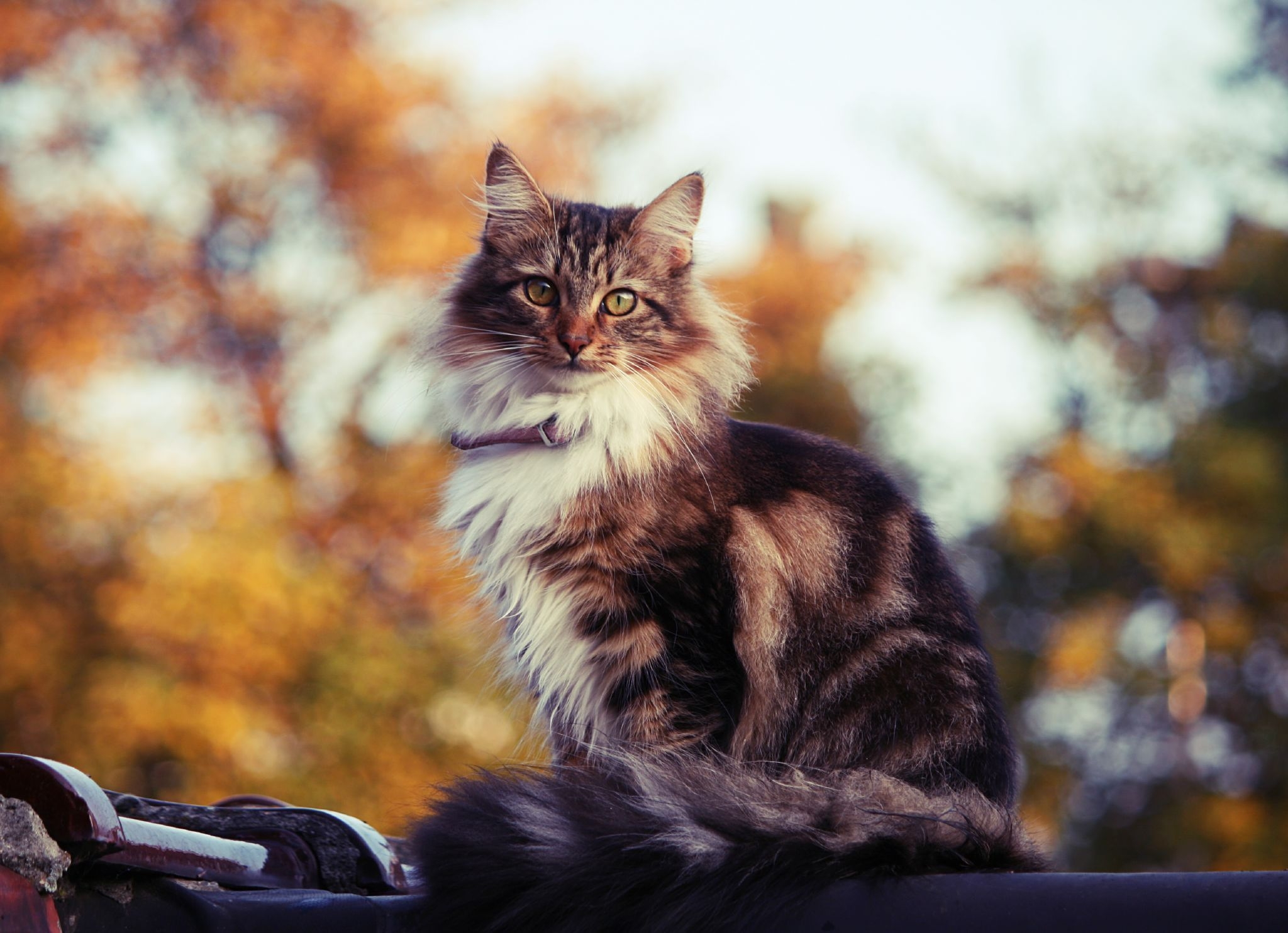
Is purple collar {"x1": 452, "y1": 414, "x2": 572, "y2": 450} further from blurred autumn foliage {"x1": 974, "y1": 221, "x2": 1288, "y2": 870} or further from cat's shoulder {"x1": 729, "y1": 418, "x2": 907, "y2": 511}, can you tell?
blurred autumn foliage {"x1": 974, "y1": 221, "x2": 1288, "y2": 870}

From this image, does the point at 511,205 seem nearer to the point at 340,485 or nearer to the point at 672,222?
the point at 672,222

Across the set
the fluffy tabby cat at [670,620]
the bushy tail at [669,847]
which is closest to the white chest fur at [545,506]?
the fluffy tabby cat at [670,620]

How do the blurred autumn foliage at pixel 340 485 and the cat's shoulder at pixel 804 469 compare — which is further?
the blurred autumn foliage at pixel 340 485

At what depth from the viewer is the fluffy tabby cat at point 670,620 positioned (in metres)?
1.63

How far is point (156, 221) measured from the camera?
9695mm

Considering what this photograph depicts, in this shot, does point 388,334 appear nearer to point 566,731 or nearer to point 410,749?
point 410,749

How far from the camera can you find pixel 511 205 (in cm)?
287

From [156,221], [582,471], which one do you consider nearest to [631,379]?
[582,471]

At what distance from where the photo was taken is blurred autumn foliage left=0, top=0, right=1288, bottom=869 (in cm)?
789

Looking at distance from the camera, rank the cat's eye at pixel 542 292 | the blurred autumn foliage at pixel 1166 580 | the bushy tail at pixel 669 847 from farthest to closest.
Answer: the blurred autumn foliage at pixel 1166 580 → the cat's eye at pixel 542 292 → the bushy tail at pixel 669 847

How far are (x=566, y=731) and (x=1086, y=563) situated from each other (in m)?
9.05

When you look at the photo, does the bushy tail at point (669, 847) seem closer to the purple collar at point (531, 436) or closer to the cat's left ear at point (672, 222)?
the purple collar at point (531, 436)

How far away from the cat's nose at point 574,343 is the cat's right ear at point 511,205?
362 millimetres

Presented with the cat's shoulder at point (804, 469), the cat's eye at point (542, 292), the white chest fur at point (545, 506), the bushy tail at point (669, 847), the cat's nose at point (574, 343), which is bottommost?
the bushy tail at point (669, 847)
